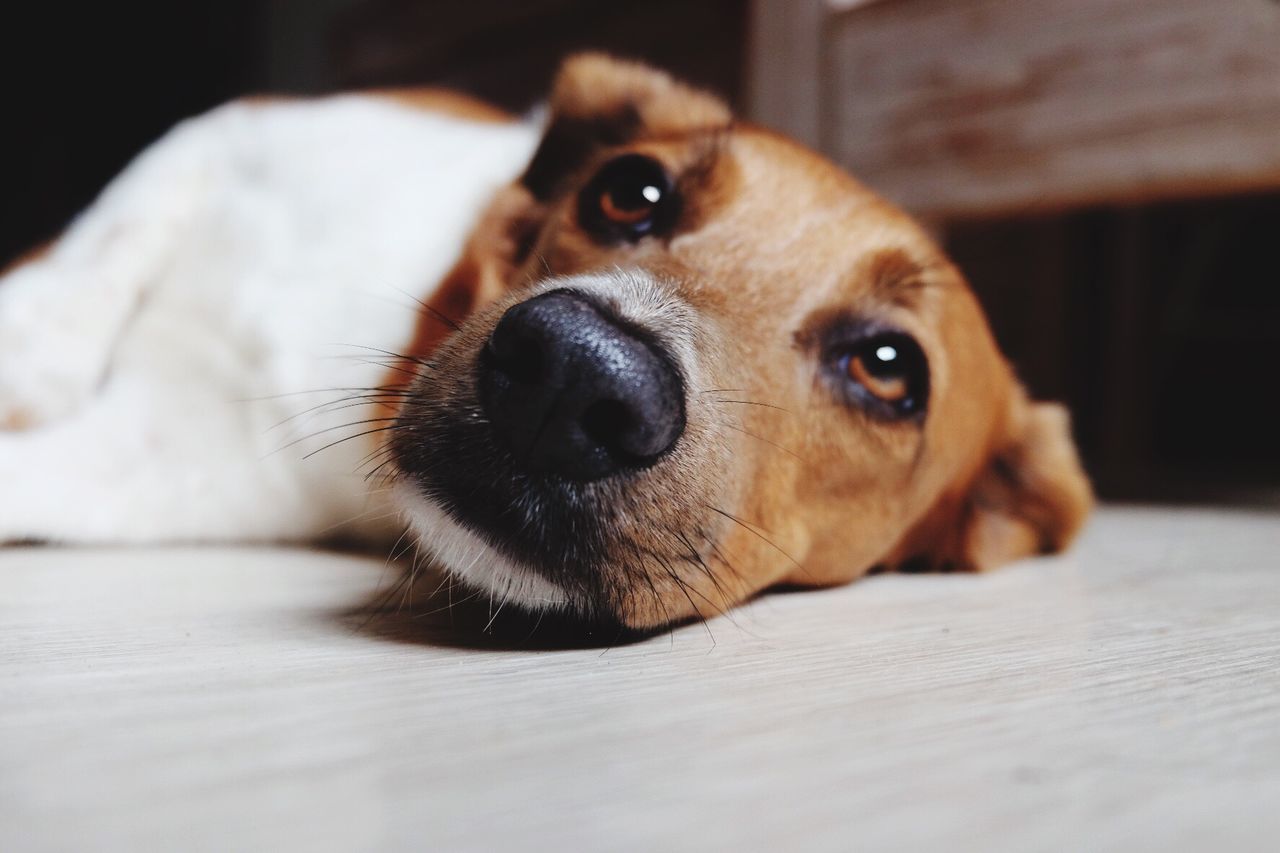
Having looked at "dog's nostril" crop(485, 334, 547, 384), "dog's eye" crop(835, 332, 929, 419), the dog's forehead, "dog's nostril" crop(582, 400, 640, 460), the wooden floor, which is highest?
the dog's forehead

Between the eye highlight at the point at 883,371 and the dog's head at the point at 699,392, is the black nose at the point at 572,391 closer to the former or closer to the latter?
the dog's head at the point at 699,392

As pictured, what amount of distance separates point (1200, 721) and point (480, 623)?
29.7 inches

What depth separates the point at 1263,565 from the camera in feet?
6.51

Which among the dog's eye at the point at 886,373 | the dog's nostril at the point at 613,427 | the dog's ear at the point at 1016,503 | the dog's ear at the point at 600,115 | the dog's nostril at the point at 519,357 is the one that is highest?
the dog's ear at the point at 600,115

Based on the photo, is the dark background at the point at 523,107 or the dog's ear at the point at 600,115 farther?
the dark background at the point at 523,107

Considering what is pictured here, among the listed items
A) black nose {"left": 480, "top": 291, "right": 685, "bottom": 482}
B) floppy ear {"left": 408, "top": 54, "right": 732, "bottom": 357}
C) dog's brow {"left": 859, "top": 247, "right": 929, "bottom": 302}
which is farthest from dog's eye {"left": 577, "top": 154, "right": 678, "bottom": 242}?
black nose {"left": 480, "top": 291, "right": 685, "bottom": 482}

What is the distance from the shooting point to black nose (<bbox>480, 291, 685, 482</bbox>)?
3.43 ft

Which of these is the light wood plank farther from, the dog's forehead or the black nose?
the black nose

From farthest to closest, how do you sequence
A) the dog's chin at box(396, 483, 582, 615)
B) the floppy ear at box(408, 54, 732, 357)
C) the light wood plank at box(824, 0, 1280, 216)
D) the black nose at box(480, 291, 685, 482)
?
1. the light wood plank at box(824, 0, 1280, 216)
2. the floppy ear at box(408, 54, 732, 357)
3. the dog's chin at box(396, 483, 582, 615)
4. the black nose at box(480, 291, 685, 482)

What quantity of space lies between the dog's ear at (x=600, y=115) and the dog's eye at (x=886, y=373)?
606mm

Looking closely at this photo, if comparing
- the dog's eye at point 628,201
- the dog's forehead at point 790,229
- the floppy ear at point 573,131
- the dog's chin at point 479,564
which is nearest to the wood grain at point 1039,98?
the floppy ear at point 573,131

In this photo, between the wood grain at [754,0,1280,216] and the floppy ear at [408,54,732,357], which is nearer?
the floppy ear at [408,54,732,357]

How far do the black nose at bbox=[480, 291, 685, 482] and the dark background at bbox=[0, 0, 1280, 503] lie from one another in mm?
4361

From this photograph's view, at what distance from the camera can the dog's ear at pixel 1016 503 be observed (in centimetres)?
201
